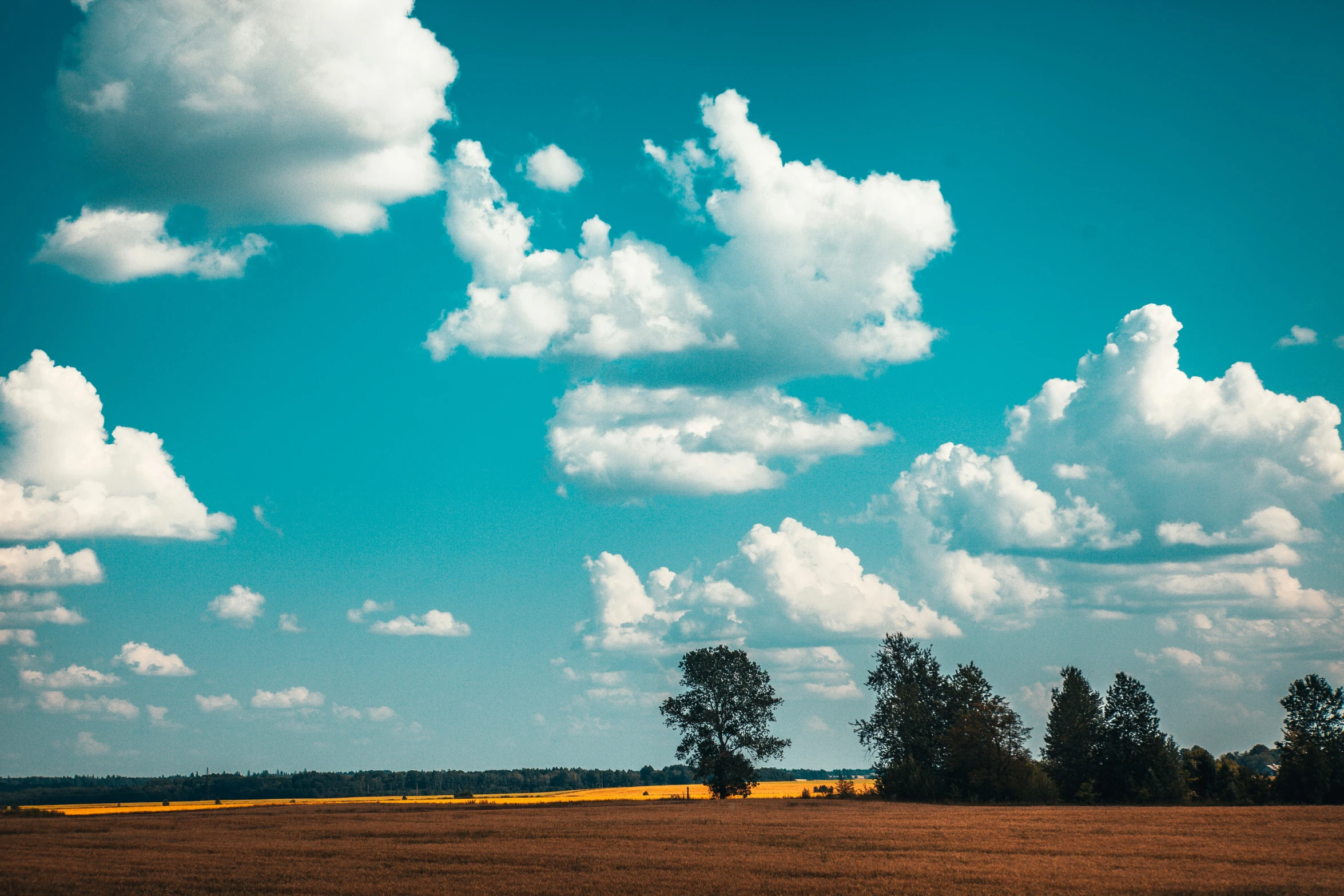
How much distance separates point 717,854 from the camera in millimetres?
46625

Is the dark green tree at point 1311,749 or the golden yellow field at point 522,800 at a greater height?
the dark green tree at point 1311,749

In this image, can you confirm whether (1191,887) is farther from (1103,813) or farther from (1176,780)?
(1176,780)

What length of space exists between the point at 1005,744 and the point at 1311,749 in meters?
26.2

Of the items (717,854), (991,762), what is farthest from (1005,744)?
(717,854)

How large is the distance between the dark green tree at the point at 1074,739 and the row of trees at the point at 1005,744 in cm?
11

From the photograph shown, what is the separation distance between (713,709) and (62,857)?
6778cm

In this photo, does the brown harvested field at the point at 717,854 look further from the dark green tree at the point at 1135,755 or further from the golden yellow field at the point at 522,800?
the golden yellow field at the point at 522,800

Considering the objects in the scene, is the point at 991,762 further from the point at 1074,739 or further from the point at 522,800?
the point at 522,800

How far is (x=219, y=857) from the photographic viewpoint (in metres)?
49.2

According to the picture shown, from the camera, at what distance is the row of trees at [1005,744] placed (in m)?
90.7

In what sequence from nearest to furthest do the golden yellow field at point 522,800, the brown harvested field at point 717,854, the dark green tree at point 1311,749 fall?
the brown harvested field at point 717,854, the dark green tree at point 1311,749, the golden yellow field at point 522,800

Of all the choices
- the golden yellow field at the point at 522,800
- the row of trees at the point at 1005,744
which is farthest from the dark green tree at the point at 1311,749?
the golden yellow field at the point at 522,800

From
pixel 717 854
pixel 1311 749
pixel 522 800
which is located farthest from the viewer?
pixel 522 800

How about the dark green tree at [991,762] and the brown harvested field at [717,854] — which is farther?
the dark green tree at [991,762]
